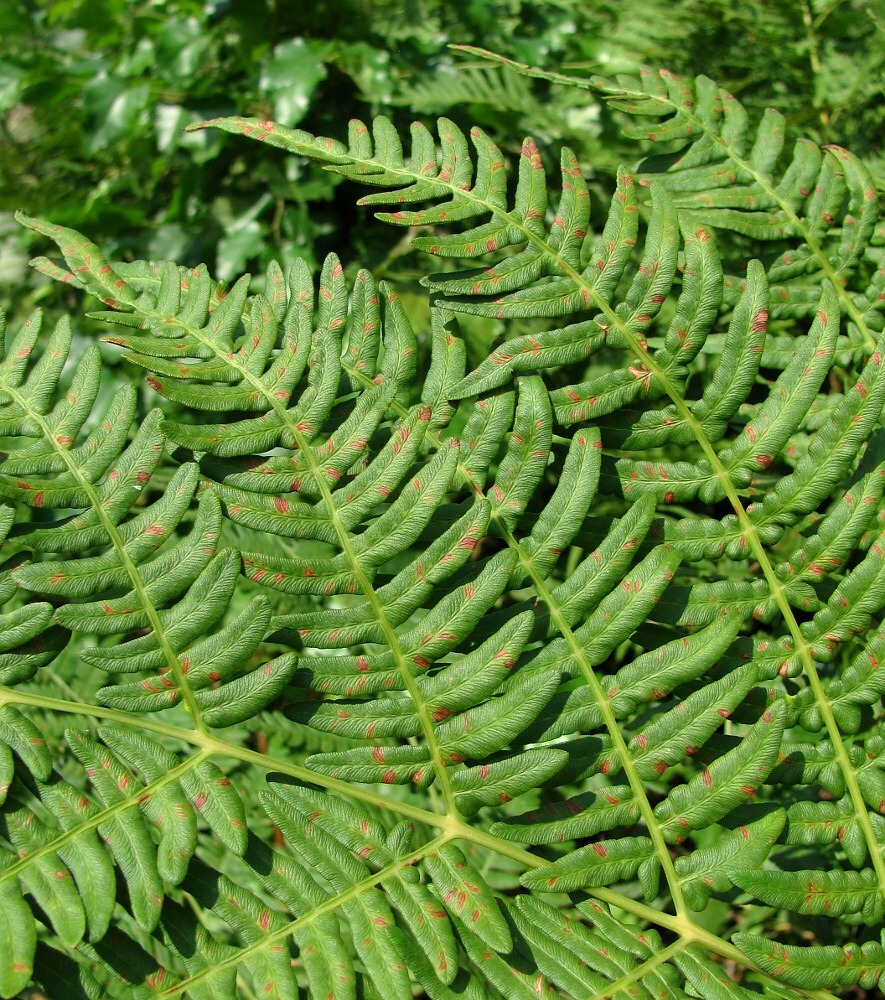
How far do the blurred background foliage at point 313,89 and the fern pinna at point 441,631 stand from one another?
3.19ft

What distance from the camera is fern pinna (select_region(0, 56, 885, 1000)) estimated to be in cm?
94

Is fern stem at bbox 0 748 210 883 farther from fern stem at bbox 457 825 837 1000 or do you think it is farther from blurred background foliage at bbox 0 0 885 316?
blurred background foliage at bbox 0 0 885 316

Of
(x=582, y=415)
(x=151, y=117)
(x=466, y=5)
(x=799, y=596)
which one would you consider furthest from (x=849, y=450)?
(x=151, y=117)

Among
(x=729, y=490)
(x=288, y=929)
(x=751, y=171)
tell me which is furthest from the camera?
(x=751, y=171)

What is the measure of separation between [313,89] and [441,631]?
1609 millimetres

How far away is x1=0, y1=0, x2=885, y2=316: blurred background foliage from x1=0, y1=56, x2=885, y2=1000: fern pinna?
0.97 meters

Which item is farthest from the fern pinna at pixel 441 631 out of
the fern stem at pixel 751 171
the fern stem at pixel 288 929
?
the fern stem at pixel 751 171

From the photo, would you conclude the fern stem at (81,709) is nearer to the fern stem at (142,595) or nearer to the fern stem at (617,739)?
the fern stem at (142,595)

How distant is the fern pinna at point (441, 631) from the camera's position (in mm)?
940

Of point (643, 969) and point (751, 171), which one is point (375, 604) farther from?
point (751, 171)

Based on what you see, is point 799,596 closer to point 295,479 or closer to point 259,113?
point 295,479

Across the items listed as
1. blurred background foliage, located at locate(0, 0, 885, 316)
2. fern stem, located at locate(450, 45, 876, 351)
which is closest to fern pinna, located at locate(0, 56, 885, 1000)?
fern stem, located at locate(450, 45, 876, 351)

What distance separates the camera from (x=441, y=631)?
1.00 meters

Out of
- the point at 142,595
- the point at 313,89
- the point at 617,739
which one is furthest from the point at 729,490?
the point at 313,89
